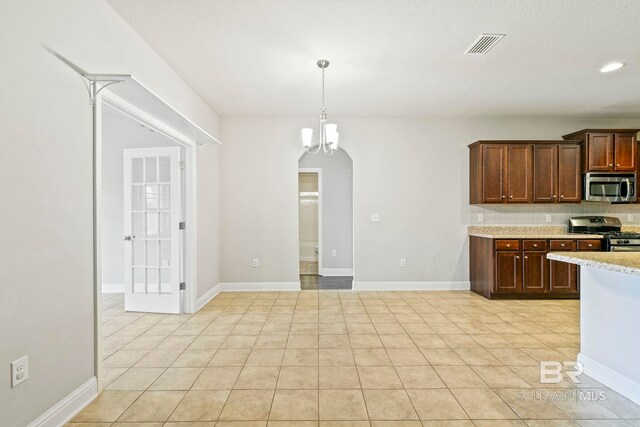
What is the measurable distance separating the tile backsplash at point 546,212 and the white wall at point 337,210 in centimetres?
242

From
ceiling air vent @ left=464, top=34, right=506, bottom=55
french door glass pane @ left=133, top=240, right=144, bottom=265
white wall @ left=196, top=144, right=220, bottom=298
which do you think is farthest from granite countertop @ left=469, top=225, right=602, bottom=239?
french door glass pane @ left=133, top=240, right=144, bottom=265

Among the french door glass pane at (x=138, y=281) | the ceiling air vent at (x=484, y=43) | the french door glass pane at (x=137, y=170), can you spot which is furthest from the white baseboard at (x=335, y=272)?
the ceiling air vent at (x=484, y=43)

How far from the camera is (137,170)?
4.14 m

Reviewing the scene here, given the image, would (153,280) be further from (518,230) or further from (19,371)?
(518,230)

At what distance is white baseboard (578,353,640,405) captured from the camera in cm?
219

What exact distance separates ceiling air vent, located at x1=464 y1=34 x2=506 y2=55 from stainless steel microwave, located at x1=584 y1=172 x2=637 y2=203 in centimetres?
313

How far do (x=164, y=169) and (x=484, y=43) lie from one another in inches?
141

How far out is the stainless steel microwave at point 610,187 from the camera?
16.1 ft

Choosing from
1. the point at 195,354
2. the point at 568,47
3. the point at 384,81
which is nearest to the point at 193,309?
the point at 195,354

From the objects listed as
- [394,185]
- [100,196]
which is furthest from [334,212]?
[100,196]

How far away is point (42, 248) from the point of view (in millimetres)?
1820

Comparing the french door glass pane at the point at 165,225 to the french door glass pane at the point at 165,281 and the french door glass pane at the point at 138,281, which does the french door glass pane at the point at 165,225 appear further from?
the french door glass pane at the point at 138,281

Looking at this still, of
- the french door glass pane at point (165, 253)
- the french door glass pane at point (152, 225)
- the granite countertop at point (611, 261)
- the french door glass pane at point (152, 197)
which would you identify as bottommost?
the french door glass pane at point (165, 253)

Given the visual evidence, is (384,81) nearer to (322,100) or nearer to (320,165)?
(322,100)
